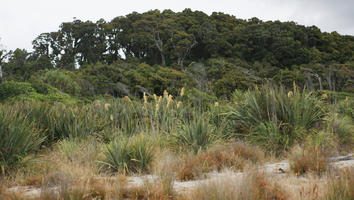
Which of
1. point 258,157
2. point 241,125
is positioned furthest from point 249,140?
point 258,157

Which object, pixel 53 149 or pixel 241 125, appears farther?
pixel 241 125

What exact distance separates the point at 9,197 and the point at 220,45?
46.9 m

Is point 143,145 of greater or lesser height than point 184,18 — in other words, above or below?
below

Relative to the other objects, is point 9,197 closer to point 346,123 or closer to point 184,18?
point 346,123

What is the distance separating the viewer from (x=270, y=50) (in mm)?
48750

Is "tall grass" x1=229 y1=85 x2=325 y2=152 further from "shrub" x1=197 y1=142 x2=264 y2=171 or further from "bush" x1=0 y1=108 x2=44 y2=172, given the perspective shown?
"bush" x1=0 y1=108 x2=44 y2=172

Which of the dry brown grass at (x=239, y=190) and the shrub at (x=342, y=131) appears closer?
the dry brown grass at (x=239, y=190)

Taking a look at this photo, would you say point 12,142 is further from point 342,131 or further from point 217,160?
point 342,131

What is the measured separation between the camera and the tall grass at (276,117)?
7137 millimetres

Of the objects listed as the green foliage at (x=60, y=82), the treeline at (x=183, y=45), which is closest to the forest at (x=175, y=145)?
the green foliage at (x=60, y=82)

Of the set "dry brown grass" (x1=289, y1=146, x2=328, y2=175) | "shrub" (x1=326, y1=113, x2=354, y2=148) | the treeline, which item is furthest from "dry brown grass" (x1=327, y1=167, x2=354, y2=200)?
the treeline

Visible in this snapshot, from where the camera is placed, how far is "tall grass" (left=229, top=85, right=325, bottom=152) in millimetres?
7137

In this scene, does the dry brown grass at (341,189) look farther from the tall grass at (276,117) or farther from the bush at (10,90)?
the bush at (10,90)

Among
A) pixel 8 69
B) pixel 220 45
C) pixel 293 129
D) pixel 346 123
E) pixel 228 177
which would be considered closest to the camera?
pixel 228 177
